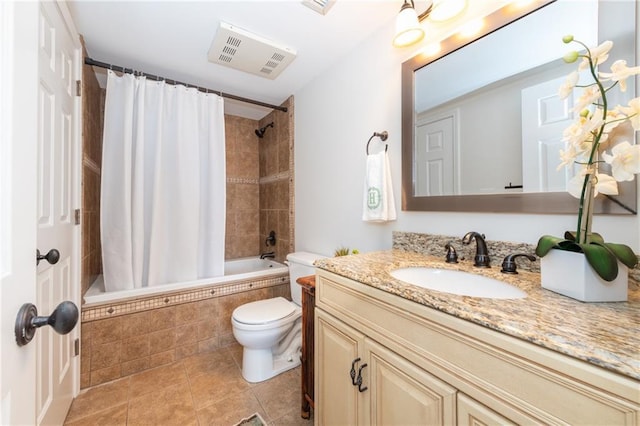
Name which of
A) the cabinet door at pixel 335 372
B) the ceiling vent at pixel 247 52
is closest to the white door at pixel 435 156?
the cabinet door at pixel 335 372

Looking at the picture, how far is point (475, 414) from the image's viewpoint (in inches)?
22.6

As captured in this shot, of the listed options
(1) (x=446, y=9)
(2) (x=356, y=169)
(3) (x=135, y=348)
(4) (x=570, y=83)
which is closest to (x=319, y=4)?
(1) (x=446, y=9)

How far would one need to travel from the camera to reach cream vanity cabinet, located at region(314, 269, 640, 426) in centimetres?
43

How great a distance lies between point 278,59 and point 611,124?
5.92 feet

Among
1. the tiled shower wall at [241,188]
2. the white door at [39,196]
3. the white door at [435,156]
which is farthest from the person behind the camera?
the tiled shower wall at [241,188]

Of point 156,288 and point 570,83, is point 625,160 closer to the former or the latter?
point 570,83

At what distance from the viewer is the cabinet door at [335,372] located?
909mm

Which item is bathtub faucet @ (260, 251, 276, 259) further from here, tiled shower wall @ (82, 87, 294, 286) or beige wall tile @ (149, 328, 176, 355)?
beige wall tile @ (149, 328, 176, 355)

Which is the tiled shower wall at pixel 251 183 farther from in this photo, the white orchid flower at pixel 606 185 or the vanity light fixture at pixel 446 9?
the white orchid flower at pixel 606 185

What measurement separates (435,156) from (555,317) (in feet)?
2.90

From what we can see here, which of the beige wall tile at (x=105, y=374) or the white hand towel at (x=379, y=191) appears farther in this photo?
the beige wall tile at (x=105, y=374)

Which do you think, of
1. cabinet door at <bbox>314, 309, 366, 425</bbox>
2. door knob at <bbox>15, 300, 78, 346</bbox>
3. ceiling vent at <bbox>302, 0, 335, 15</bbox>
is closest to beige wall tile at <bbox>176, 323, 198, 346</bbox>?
cabinet door at <bbox>314, 309, 366, 425</bbox>

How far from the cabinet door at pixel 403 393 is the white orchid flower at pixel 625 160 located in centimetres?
67

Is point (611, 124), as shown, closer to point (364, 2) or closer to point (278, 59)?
point (364, 2)
